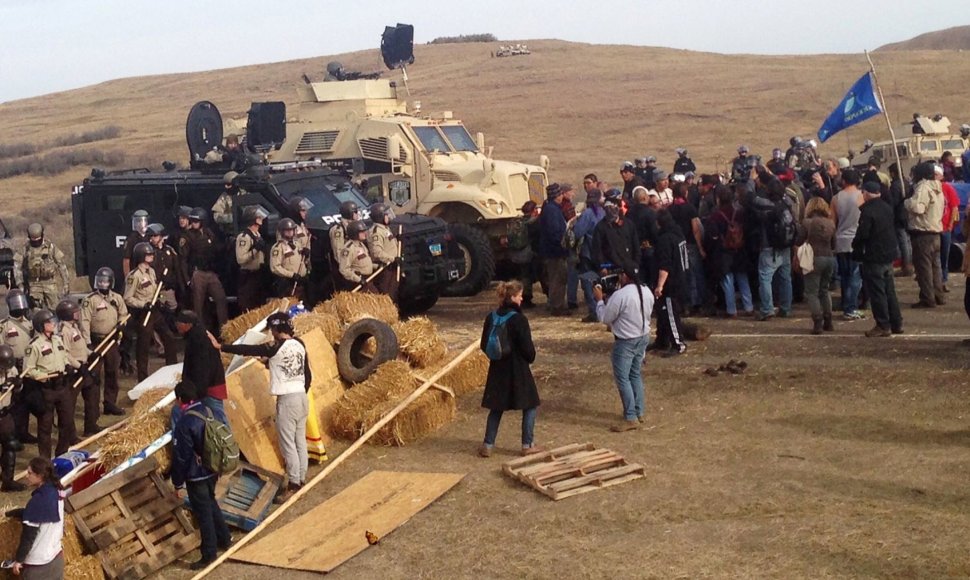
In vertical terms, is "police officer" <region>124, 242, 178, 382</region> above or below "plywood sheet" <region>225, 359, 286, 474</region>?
above

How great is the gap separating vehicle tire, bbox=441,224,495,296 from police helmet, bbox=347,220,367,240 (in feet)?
9.89

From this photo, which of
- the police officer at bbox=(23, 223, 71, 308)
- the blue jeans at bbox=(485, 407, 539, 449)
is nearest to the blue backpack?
the blue jeans at bbox=(485, 407, 539, 449)

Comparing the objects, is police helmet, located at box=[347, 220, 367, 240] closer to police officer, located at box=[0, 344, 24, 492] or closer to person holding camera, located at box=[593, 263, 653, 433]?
person holding camera, located at box=[593, 263, 653, 433]

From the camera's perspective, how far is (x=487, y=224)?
19.2 meters

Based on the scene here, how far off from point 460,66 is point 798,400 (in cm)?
6197

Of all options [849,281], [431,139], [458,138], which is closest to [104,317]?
[431,139]

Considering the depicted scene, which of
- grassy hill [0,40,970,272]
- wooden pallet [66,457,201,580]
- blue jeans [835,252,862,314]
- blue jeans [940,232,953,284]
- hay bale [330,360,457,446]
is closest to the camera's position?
wooden pallet [66,457,201,580]

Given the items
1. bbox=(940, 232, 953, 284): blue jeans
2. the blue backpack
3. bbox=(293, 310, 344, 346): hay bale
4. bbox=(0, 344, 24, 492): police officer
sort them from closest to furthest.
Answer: the blue backpack
bbox=(0, 344, 24, 492): police officer
bbox=(293, 310, 344, 346): hay bale
bbox=(940, 232, 953, 284): blue jeans

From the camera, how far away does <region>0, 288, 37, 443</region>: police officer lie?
1170cm

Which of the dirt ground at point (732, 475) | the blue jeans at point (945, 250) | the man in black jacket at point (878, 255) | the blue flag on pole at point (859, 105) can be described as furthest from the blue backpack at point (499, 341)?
the blue flag on pole at point (859, 105)

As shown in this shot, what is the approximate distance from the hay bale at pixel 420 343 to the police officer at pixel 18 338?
356 centimetres

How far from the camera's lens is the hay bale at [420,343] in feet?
43.0

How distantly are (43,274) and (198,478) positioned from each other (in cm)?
687

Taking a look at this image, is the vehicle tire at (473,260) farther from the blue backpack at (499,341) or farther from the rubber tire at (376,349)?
the blue backpack at (499,341)
